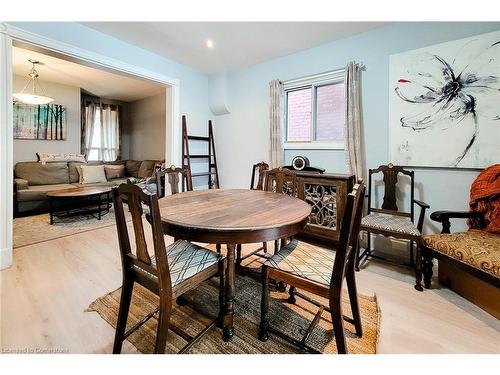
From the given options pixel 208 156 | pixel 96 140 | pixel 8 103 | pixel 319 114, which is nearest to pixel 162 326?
pixel 8 103

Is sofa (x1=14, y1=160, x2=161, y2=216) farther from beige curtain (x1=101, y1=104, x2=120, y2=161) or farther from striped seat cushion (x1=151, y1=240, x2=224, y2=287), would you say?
striped seat cushion (x1=151, y1=240, x2=224, y2=287)

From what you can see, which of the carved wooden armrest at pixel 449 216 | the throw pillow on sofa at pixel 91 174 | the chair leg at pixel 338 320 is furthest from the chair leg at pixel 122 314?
the throw pillow on sofa at pixel 91 174

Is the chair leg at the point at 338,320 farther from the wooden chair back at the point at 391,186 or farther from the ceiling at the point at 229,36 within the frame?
the ceiling at the point at 229,36

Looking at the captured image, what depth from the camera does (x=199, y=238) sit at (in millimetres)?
1087

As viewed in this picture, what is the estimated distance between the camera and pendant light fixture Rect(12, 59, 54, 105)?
137 inches

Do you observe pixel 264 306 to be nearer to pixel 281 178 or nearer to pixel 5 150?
pixel 281 178

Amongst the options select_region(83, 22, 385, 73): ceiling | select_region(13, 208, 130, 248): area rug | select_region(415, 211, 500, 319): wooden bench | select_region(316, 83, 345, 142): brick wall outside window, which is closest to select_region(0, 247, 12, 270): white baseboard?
select_region(13, 208, 130, 248): area rug

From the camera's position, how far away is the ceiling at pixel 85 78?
3541 mm

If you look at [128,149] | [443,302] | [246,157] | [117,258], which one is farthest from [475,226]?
[128,149]

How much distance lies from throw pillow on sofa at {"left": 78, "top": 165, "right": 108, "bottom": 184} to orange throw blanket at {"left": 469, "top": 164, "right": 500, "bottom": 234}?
564 centimetres

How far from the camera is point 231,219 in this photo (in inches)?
47.0

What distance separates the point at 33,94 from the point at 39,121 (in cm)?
49
